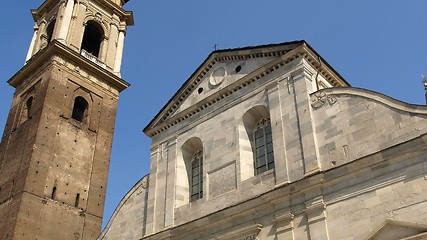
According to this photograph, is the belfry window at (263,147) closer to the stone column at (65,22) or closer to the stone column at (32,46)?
the stone column at (65,22)

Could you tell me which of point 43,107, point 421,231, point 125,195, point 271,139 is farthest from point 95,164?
point 421,231

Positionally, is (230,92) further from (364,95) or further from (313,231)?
(313,231)

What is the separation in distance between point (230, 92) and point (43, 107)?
41.4 ft

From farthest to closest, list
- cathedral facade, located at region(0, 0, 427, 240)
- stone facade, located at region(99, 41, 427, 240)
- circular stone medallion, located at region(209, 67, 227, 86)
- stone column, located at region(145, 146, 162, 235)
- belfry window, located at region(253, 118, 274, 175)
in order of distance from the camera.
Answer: circular stone medallion, located at region(209, 67, 227, 86), stone column, located at region(145, 146, 162, 235), belfry window, located at region(253, 118, 274, 175), cathedral facade, located at region(0, 0, 427, 240), stone facade, located at region(99, 41, 427, 240)

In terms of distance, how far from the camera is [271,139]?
15.3 m

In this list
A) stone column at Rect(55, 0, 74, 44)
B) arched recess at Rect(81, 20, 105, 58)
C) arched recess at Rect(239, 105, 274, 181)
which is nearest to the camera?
arched recess at Rect(239, 105, 274, 181)

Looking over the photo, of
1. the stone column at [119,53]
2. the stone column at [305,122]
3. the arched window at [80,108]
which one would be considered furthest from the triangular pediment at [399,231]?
the stone column at [119,53]

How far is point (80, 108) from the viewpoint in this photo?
28.4m

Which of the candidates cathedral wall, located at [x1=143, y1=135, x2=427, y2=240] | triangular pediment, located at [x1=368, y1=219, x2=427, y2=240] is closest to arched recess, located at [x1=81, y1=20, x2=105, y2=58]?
cathedral wall, located at [x1=143, y1=135, x2=427, y2=240]

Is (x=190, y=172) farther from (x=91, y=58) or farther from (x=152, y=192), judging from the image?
(x=91, y=58)

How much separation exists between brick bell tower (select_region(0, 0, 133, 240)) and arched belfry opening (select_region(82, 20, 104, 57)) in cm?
7

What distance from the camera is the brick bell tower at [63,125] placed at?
76.7 feet

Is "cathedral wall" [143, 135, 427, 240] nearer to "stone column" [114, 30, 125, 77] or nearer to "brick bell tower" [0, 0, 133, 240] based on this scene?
"brick bell tower" [0, 0, 133, 240]

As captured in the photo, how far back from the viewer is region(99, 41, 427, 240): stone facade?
1171cm
